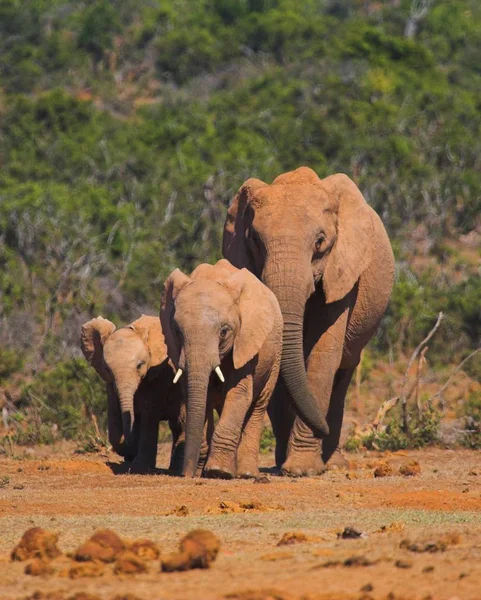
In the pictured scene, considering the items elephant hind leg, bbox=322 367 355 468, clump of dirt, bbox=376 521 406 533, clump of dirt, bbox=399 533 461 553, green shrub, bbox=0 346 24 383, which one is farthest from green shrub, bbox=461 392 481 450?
clump of dirt, bbox=399 533 461 553

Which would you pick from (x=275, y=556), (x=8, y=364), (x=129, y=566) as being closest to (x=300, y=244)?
(x=275, y=556)

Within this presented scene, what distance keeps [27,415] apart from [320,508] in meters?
8.15

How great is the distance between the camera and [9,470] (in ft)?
41.6

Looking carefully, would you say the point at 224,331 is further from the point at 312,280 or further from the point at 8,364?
the point at 8,364

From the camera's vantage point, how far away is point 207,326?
11.0 meters

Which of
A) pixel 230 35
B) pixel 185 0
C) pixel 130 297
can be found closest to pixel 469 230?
pixel 130 297

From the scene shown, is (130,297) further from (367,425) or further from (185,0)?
(185,0)

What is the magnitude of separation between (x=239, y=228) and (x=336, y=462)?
209cm

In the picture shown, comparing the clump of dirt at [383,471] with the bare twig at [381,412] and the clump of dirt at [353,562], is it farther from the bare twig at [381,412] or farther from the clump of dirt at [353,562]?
the clump of dirt at [353,562]

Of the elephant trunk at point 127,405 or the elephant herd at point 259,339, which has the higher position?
the elephant herd at point 259,339

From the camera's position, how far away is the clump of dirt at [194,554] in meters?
6.66

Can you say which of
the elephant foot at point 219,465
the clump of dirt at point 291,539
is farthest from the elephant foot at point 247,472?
the clump of dirt at point 291,539

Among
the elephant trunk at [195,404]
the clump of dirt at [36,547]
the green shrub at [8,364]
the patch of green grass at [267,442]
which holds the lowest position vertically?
the green shrub at [8,364]

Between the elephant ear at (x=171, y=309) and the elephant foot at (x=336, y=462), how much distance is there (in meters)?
2.27
